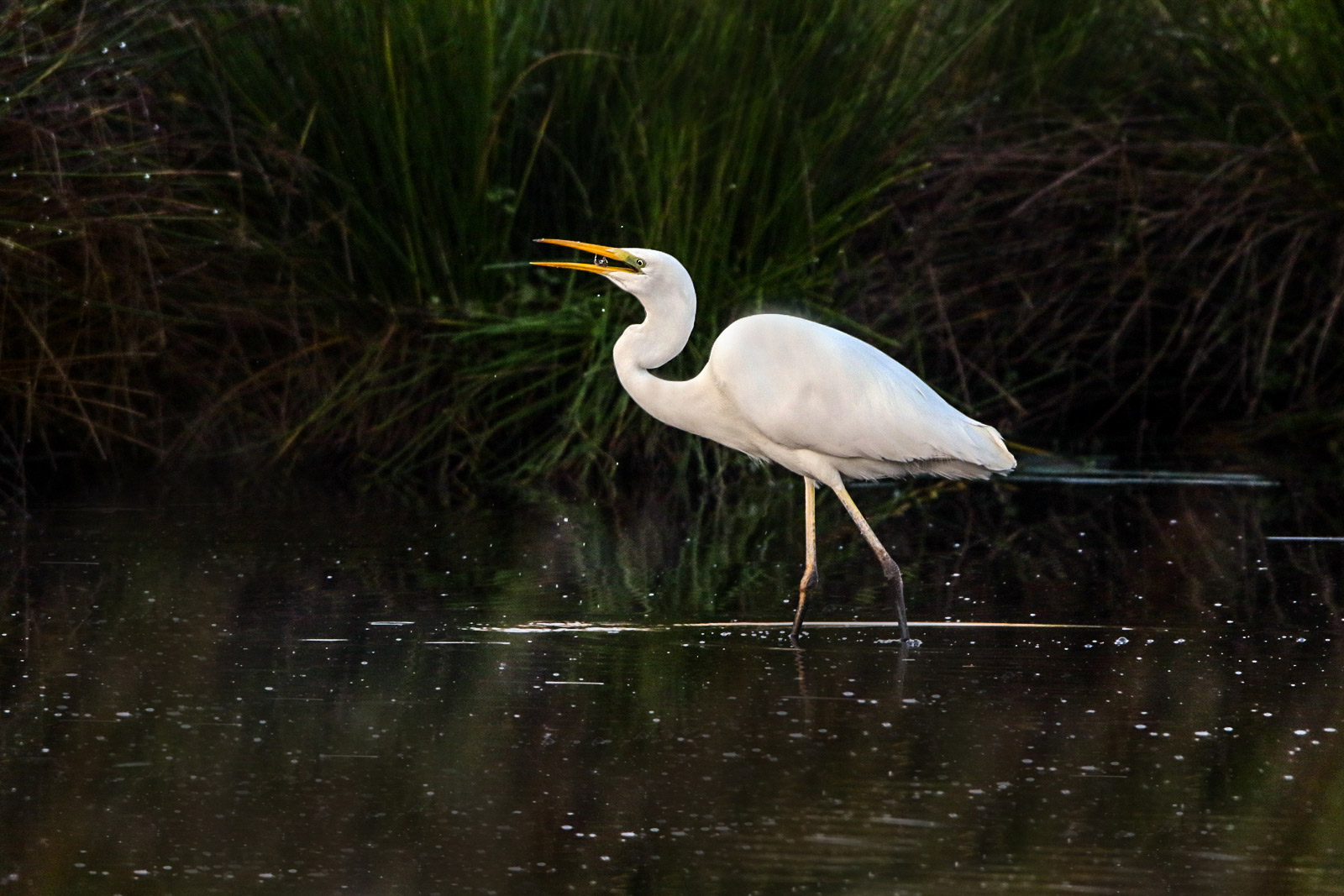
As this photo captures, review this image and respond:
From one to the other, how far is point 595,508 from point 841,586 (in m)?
1.76

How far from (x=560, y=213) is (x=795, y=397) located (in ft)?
10.4

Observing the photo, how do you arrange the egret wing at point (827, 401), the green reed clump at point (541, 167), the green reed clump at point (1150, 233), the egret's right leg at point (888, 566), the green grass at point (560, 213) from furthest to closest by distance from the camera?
the green reed clump at point (1150, 233)
the green reed clump at point (541, 167)
the green grass at point (560, 213)
the egret wing at point (827, 401)
the egret's right leg at point (888, 566)

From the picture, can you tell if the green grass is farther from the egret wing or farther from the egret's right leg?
the egret's right leg

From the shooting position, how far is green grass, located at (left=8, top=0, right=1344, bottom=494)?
301 inches

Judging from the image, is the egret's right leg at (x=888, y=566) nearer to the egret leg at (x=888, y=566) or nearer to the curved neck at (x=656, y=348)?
the egret leg at (x=888, y=566)

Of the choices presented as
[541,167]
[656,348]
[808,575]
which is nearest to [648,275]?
[656,348]

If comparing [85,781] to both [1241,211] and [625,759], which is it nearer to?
[625,759]

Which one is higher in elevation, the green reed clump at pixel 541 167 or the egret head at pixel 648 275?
the egret head at pixel 648 275

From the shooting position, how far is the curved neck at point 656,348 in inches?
213

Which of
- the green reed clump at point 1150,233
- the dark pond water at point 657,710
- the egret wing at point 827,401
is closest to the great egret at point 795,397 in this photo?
the egret wing at point 827,401

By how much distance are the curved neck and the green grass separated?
2053 millimetres

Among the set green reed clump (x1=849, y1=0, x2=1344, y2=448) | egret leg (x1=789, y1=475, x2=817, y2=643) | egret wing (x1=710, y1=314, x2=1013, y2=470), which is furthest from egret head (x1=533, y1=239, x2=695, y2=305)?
green reed clump (x1=849, y1=0, x2=1344, y2=448)

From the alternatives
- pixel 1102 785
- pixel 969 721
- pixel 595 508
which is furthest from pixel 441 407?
pixel 1102 785

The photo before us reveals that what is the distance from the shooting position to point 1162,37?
9.40 m
